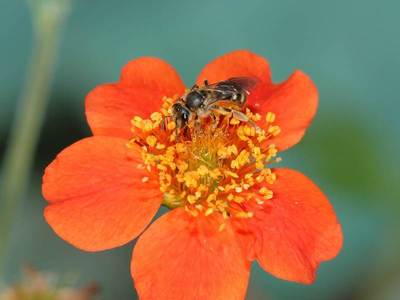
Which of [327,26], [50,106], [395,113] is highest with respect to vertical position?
[327,26]

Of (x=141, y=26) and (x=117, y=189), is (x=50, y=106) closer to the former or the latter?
(x=141, y=26)

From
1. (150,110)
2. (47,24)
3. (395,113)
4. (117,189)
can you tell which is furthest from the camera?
(395,113)

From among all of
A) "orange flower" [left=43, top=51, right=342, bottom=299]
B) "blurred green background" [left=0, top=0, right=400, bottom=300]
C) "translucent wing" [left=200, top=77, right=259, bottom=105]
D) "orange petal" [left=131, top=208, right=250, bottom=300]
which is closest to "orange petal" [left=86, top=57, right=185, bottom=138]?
"orange flower" [left=43, top=51, right=342, bottom=299]

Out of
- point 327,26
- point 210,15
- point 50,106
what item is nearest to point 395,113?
point 327,26

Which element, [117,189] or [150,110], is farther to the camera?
[150,110]

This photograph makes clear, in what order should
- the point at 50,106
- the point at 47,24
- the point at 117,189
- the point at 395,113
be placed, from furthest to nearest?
the point at 395,113 → the point at 50,106 → the point at 47,24 → the point at 117,189

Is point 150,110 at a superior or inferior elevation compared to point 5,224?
superior
